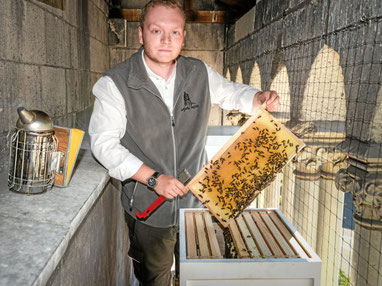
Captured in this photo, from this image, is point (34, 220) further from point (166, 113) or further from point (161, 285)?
point (161, 285)

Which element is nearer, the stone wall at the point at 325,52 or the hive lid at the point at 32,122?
the hive lid at the point at 32,122

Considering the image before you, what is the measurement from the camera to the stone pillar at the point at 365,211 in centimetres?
337

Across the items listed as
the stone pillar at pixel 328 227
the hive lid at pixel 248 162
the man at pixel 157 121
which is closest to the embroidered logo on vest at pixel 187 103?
the man at pixel 157 121

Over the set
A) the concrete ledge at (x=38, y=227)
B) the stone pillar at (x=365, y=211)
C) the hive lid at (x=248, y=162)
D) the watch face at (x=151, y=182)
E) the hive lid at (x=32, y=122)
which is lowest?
the stone pillar at (x=365, y=211)

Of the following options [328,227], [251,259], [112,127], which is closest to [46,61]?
[112,127]

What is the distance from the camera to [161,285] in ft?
9.30

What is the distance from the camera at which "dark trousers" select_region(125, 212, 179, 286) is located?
270 centimetres

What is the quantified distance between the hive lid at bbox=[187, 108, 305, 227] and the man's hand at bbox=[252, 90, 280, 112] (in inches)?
6.8

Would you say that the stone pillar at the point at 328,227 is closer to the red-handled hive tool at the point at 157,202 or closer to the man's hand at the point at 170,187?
the red-handled hive tool at the point at 157,202

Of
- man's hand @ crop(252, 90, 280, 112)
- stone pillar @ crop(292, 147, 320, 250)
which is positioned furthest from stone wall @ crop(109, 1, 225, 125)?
man's hand @ crop(252, 90, 280, 112)

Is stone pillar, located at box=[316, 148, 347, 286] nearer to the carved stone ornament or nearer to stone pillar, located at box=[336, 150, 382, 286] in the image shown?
stone pillar, located at box=[336, 150, 382, 286]

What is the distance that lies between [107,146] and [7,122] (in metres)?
0.77

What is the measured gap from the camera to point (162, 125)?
249cm

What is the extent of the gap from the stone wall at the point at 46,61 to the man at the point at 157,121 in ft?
2.33
